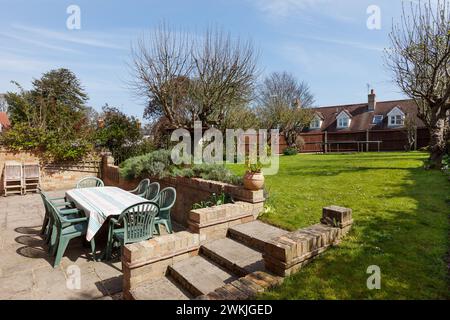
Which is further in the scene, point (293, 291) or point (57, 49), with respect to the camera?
point (57, 49)

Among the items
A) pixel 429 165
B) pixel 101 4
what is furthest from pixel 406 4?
pixel 101 4

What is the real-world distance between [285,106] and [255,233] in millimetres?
20266

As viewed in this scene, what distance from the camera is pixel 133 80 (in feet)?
33.3

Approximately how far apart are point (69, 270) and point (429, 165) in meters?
11.6

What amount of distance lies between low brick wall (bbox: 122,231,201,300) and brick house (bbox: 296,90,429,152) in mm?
22910

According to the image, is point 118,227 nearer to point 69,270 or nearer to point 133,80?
point 69,270

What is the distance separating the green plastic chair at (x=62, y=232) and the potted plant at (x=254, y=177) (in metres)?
2.93

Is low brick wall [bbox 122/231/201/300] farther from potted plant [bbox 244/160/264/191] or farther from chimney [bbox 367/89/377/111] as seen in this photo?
chimney [bbox 367/89/377/111]

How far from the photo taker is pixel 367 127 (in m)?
27.3

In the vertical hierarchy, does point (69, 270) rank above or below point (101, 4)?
below

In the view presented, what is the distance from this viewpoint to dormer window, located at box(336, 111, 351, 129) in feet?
95.0

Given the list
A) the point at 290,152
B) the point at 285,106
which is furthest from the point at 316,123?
the point at 290,152

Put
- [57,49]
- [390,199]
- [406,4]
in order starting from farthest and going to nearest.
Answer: [406,4], [57,49], [390,199]

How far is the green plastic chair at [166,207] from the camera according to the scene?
503 centimetres
